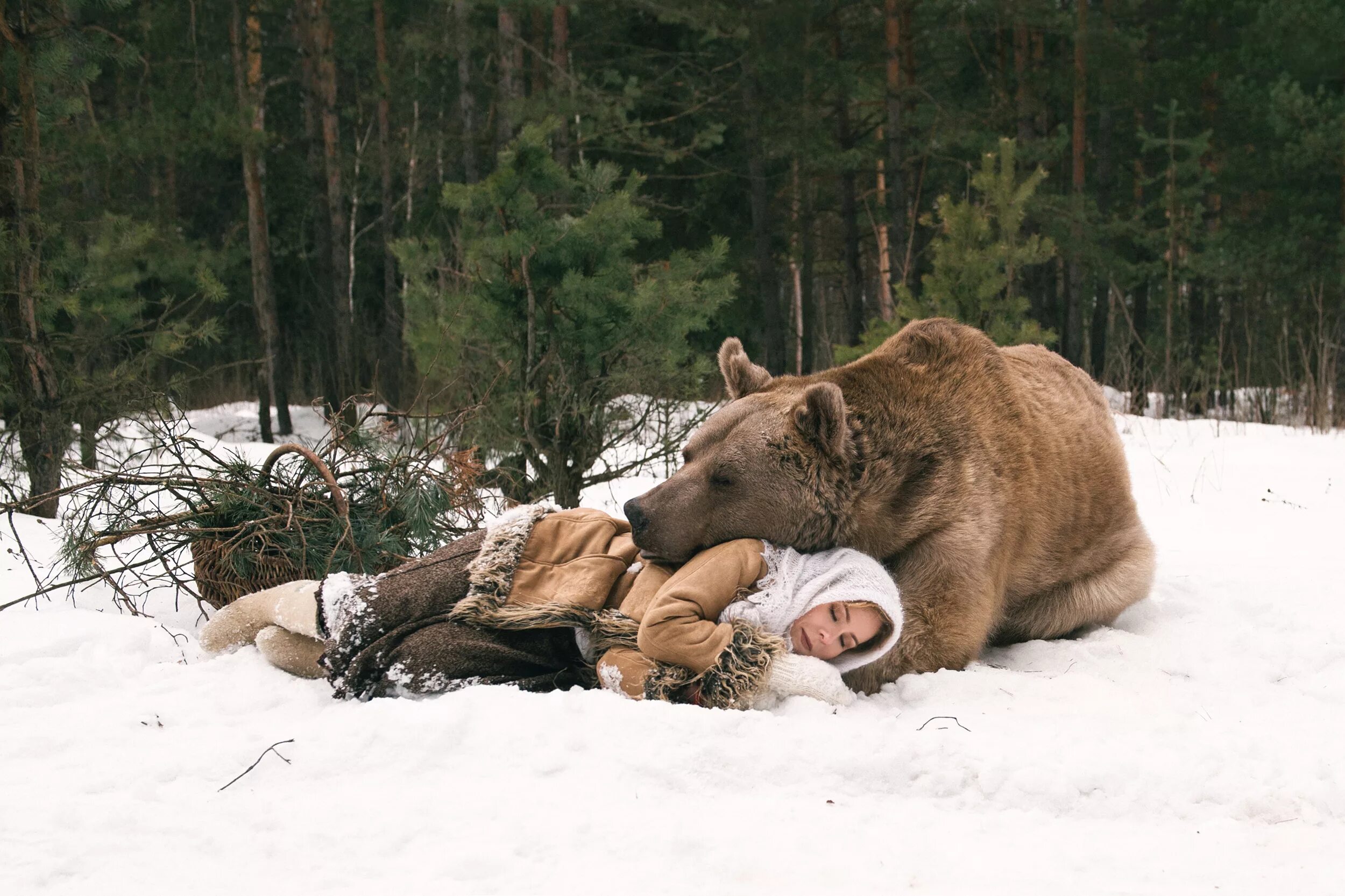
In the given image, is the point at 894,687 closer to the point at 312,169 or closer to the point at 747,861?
the point at 747,861

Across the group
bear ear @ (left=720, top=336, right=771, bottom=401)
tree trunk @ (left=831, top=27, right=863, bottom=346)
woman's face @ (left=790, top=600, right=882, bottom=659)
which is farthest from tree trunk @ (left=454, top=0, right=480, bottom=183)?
woman's face @ (left=790, top=600, right=882, bottom=659)

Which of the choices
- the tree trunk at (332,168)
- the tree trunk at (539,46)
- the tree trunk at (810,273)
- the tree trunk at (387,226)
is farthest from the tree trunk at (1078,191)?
the tree trunk at (332,168)

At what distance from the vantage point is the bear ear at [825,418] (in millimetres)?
3080

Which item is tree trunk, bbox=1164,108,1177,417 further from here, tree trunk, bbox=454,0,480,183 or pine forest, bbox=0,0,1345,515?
tree trunk, bbox=454,0,480,183

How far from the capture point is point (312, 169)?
54.7 feet

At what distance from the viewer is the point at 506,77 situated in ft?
37.8

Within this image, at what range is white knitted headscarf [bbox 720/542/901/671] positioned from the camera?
2893 mm

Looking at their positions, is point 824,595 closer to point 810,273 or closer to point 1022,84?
point 1022,84

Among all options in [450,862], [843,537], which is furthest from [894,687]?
[450,862]

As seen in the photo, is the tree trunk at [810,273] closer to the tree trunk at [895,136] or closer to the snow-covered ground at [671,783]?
the tree trunk at [895,136]

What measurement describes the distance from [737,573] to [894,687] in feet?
1.97

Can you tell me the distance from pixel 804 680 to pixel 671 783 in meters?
0.61

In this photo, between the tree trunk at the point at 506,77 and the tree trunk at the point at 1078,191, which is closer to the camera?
the tree trunk at the point at 506,77

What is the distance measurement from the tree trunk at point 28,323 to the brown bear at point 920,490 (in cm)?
462
